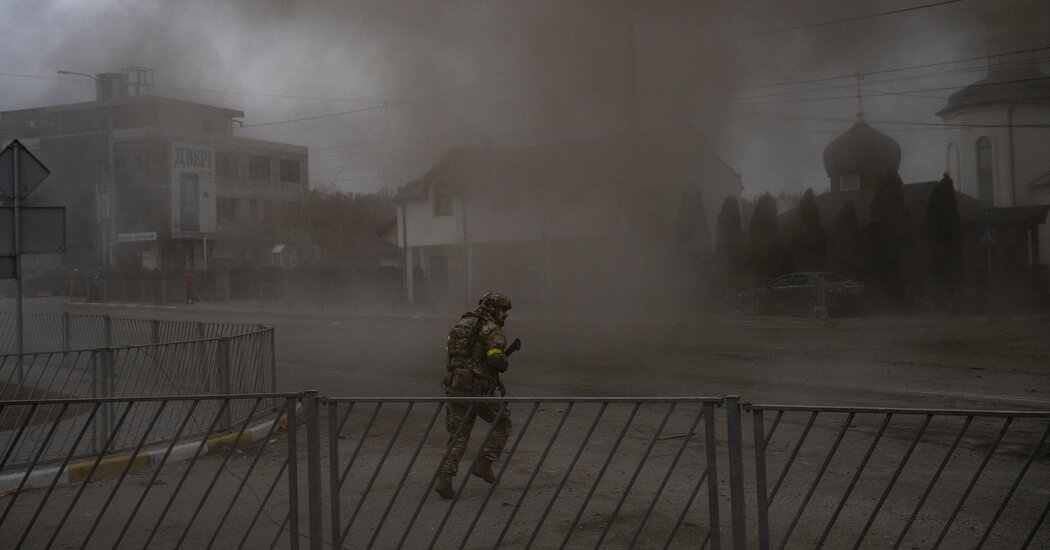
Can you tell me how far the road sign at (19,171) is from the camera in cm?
689

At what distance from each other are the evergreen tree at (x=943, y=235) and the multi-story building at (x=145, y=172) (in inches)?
594

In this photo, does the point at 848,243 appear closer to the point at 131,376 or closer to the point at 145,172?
the point at 145,172

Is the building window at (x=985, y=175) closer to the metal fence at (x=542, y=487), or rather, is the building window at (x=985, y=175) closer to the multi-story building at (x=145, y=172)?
the multi-story building at (x=145, y=172)

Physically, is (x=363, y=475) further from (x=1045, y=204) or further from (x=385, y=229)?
(x=385, y=229)

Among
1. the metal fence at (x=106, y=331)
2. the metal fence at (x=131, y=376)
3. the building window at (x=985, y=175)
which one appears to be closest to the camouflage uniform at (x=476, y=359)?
the metal fence at (x=131, y=376)

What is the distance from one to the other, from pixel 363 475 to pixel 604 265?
10.6 metres

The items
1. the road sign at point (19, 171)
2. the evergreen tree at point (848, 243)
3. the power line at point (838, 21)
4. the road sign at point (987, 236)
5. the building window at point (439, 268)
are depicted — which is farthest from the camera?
the building window at point (439, 268)

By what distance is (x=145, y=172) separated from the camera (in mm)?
17625

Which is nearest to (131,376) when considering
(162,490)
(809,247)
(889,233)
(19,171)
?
(162,490)

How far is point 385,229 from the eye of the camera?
3253 cm

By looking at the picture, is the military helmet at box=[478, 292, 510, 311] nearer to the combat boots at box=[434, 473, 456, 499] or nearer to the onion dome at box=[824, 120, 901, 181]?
the combat boots at box=[434, 473, 456, 499]

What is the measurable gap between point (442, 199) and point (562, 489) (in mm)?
13927

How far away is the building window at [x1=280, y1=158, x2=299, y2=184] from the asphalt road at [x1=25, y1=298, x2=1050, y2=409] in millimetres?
4450

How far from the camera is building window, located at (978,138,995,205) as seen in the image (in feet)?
84.6
